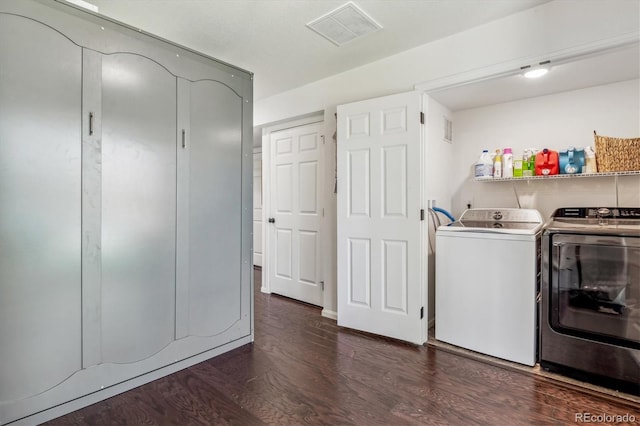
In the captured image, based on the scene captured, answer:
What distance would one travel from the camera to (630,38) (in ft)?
6.14

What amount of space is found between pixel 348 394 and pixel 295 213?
2.27 metres

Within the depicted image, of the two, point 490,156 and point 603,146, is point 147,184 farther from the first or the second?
point 603,146

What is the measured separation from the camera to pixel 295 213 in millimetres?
3887

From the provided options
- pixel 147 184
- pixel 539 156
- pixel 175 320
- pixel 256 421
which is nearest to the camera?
pixel 256 421

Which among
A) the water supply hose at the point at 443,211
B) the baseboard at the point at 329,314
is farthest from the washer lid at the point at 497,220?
the baseboard at the point at 329,314

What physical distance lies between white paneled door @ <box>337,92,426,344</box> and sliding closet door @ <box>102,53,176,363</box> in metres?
1.48

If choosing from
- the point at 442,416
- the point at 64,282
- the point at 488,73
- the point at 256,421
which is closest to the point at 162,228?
the point at 64,282

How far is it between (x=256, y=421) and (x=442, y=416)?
98cm

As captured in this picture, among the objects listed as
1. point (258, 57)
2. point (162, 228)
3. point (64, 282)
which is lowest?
point (64, 282)

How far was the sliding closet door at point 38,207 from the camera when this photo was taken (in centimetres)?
156

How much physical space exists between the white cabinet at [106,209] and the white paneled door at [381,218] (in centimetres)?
100

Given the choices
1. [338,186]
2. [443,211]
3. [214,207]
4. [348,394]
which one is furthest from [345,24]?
[348,394]

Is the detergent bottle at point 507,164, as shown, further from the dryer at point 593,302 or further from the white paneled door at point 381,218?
the white paneled door at point 381,218

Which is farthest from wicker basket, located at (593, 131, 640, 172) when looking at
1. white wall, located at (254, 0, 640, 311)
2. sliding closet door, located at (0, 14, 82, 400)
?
sliding closet door, located at (0, 14, 82, 400)
